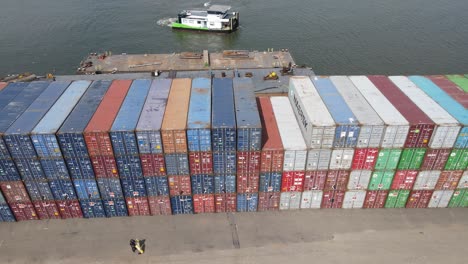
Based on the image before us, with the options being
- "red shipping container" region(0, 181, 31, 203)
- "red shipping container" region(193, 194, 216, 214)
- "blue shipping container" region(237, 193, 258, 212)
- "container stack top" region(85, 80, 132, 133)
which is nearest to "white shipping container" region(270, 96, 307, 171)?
"blue shipping container" region(237, 193, 258, 212)

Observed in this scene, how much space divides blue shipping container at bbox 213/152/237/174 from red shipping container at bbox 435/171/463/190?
70.5 ft

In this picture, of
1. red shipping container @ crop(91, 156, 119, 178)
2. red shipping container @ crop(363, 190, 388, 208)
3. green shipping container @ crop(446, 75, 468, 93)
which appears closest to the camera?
red shipping container @ crop(91, 156, 119, 178)

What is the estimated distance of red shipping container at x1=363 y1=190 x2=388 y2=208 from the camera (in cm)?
3634

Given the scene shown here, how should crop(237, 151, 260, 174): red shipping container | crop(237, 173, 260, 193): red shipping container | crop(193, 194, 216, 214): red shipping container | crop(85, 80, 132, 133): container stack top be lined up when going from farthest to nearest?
crop(193, 194, 216, 214): red shipping container, crop(237, 173, 260, 193): red shipping container, crop(237, 151, 260, 174): red shipping container, crop(85, 80, 132, 133): container stack top

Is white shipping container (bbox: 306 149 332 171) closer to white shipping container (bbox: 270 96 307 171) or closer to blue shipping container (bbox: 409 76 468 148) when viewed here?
white shipping container (bbox: 270 96 307 171)

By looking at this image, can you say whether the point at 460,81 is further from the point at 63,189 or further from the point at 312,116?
the point at 63,189

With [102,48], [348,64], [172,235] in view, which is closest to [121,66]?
[102,48]

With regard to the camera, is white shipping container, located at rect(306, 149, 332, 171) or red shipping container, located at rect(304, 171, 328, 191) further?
red shipping container, located at rect(304, 171, 328, 191)

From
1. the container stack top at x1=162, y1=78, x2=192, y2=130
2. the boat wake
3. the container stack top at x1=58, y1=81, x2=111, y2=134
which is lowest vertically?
the boat wake

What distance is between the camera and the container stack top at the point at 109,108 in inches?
1228

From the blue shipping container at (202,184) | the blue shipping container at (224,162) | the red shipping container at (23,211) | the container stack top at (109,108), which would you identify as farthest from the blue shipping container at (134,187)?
the red shipping container at (23,211)

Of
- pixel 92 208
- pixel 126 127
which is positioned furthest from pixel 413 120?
pixel 92 208

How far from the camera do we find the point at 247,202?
36469mm

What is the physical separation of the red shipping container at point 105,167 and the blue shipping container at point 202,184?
755cm
